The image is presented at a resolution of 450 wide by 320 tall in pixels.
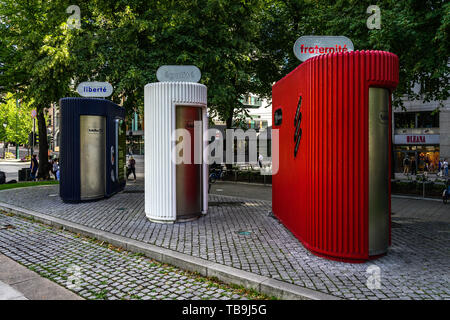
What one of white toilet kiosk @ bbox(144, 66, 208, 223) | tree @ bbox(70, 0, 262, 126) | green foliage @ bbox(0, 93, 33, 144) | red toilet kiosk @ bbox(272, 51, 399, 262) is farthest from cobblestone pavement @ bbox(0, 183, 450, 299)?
green foliage @ bbox(0, 93, 33, 144)

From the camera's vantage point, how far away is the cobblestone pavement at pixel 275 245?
179 inches

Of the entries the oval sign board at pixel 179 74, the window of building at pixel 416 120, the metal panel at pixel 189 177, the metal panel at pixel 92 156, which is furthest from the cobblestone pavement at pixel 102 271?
the window of building at pixel 416 120

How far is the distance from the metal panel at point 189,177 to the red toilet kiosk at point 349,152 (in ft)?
11.3

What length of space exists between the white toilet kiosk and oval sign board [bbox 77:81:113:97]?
3.79 metres

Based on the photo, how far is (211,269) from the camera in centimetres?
504

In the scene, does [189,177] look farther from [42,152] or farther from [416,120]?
[416,120]

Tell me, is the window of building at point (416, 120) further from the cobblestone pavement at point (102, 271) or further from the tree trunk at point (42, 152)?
the cobblestone pavement at point (102, 271)

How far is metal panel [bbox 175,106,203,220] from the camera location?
8445 mm

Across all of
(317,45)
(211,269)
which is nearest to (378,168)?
(317,45)

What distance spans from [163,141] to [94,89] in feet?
16.3

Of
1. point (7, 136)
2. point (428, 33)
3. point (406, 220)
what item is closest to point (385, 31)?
point (428, 33)

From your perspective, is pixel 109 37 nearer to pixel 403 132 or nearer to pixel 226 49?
pixel 226 49

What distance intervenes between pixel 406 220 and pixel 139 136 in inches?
1635

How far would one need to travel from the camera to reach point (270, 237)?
6.93 metres
